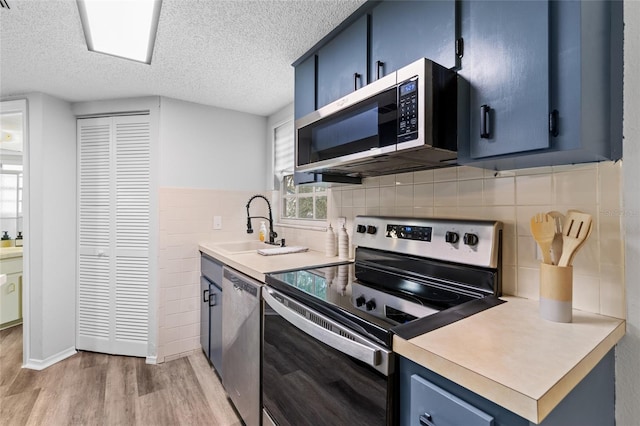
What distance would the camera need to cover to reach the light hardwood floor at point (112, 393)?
178cm

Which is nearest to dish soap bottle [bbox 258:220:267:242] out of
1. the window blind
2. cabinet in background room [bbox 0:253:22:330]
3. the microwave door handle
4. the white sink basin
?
the white sink basin

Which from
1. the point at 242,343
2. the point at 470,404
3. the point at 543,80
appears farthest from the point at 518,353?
the point at 242,343

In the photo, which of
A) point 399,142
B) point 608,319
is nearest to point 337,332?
point 399,142

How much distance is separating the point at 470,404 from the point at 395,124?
33.2 inches

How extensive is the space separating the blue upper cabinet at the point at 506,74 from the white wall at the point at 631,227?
1.14 feet

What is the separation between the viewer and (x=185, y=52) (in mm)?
1775

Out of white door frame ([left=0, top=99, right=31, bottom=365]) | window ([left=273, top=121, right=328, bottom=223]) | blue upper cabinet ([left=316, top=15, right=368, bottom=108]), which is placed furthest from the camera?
window ([left=273, top=121, right=328, bottom=223])

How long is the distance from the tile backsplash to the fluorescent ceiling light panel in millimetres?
1062

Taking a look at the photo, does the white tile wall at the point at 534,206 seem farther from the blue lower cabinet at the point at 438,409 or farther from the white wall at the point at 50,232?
the white wall at the point at 50,232

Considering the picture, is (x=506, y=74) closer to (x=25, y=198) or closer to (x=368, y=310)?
(x=368, y=310)

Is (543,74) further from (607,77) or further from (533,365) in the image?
(533,365)

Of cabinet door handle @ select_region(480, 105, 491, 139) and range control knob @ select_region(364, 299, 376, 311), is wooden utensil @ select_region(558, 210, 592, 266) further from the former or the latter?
range control knob @ select_region(364, 299, 376, 311)

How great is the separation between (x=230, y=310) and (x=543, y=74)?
179cm

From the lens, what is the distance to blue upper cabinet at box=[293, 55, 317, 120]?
5.73 ft
